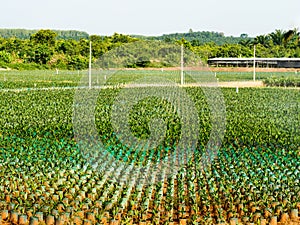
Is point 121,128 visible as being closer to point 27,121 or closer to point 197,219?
point 27,121

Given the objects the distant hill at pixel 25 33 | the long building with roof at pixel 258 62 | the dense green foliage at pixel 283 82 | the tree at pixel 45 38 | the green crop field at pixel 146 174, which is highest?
the distant hill at pixel 25 33

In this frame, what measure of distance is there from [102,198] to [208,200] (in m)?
1.55

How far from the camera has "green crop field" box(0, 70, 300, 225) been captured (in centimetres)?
773

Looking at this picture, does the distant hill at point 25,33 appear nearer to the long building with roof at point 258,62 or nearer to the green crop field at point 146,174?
the long building with roof at point 258,62

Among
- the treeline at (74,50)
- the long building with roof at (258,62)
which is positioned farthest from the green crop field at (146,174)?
the long building with roof at (258,62)

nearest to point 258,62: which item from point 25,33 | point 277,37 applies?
point 277,37

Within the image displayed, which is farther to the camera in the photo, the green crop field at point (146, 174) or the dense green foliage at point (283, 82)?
the dense green foliage at point (283, 82)

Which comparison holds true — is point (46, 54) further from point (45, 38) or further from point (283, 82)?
point (283, 82)

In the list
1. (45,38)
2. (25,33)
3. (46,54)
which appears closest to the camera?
(46,54)

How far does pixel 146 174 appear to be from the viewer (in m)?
10.0

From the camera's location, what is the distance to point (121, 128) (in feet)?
50.6

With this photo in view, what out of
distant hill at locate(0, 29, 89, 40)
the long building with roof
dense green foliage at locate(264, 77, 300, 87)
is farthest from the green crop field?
distant hill at locate(0, 29, 89, 40)

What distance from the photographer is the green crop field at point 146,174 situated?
7.73 meters

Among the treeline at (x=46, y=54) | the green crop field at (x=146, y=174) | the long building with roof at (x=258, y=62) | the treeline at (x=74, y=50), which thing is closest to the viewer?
the green crop field at (x=146, y=174)
